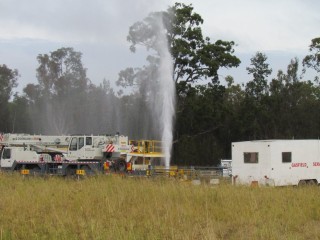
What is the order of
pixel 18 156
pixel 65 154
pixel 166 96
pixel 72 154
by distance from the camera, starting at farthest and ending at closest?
pixel 166 96, pixel 65 154, pixel 18 156, pixel 72 154

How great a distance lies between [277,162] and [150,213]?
51.0 ft

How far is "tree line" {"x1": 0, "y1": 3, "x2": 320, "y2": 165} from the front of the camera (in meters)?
54.1

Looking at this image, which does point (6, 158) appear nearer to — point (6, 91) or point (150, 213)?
point (150, 213)

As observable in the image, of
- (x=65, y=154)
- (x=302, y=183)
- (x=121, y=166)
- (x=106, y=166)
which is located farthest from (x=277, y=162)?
(x=65, y=154)

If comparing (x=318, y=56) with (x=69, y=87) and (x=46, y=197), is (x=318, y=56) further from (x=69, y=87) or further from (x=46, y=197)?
(x=46, y=197)

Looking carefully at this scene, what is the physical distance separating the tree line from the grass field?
121 ft

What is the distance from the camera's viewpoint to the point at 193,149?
2135 inches

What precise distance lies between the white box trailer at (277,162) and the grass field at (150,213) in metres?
9.94

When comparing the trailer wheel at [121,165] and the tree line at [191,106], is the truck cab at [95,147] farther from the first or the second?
the tree line at [191,106]

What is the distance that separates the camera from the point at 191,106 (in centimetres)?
5381

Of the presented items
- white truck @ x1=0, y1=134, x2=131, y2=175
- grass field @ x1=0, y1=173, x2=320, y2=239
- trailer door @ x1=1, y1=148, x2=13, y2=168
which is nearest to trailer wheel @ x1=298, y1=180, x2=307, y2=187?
grass field @ x1=0, y1=173, x2=320, y2=239

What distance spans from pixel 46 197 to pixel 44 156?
20917mm

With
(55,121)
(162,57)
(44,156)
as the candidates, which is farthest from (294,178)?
(55,121)

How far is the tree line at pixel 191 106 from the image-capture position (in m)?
54.1
